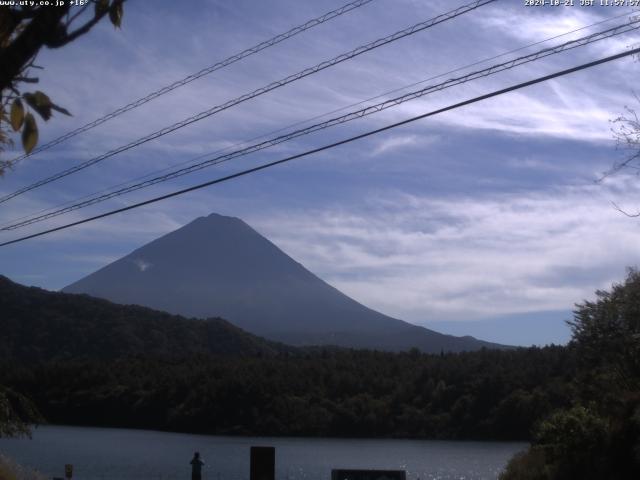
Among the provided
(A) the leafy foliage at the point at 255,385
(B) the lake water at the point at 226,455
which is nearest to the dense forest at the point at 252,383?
(A) the leafy foliage at the point at 255,385

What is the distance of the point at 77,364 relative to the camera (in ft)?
258

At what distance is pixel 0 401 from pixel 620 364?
13214 mm

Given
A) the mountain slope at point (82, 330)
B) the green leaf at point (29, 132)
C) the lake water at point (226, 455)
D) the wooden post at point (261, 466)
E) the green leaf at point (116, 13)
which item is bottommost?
the lake water at point (226, 455)

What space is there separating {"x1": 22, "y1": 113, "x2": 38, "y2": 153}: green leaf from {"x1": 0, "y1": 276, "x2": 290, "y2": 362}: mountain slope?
270 ft

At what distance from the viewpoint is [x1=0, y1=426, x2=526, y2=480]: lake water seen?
135 feet

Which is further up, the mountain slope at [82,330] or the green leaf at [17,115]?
the mountain slope at [82,330]

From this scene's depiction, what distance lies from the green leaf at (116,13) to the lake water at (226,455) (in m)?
32.4

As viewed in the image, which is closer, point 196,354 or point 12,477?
point 12,477

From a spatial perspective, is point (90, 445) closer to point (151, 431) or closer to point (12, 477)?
point (151, 431)

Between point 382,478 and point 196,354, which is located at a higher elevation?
point 196,354

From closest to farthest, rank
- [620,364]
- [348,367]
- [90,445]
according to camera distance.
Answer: [620,364] < [90,445] < [348,367]

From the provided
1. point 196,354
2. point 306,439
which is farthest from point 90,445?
point 196,354

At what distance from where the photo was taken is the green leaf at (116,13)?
4.53 meters

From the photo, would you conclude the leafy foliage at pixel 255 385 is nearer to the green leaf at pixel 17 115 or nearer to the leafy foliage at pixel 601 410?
the leafy foliage at pixel 601 410
